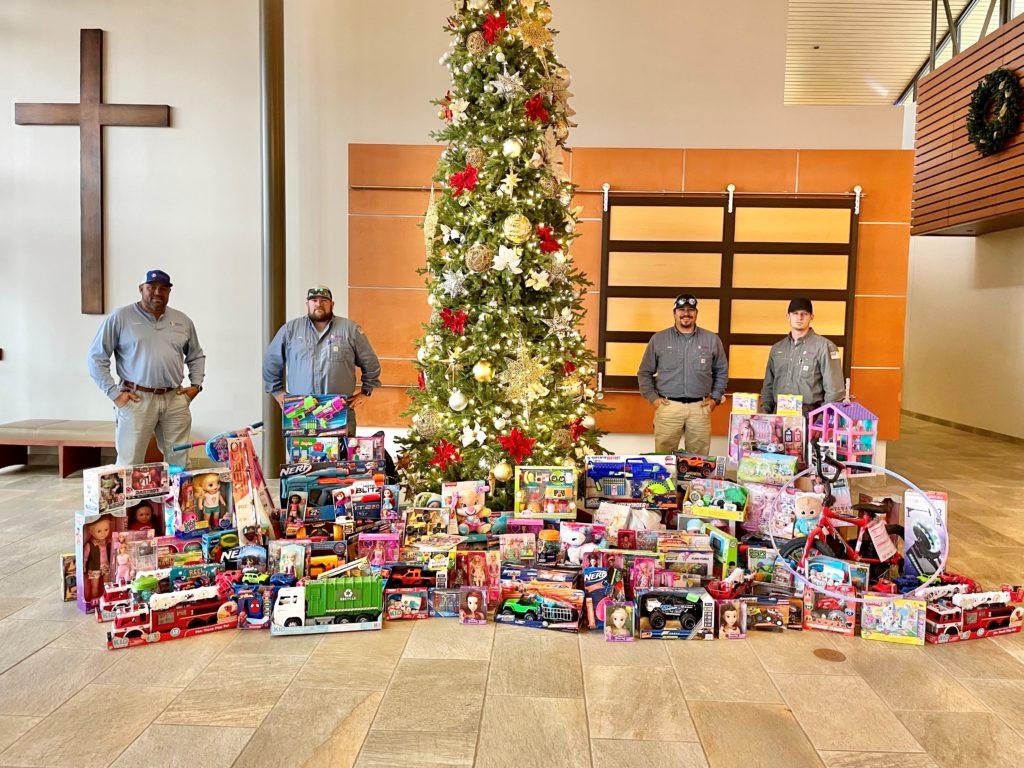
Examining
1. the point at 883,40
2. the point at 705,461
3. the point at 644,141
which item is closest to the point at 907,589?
the point at 705,461

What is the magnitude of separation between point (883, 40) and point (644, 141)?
717 cm

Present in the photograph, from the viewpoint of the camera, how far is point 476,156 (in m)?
4.09

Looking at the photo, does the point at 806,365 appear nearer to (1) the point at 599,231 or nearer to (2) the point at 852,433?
(2) the point at 852,433

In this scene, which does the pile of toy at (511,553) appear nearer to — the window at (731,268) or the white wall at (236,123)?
the window at (731,268)

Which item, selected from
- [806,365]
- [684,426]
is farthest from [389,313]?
[806,365]

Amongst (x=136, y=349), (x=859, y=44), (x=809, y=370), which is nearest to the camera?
(x=136, y=349)

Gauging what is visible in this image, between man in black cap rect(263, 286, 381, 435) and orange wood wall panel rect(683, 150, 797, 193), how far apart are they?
3590 mm

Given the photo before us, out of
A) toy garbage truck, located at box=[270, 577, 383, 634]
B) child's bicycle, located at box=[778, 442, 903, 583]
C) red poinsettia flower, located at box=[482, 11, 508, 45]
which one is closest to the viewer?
toy garbage truck, located at box=[270, 577, 383, 634]

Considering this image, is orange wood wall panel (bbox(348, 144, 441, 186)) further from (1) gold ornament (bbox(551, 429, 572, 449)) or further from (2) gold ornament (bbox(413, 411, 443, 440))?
(1) gold ornament (bbox(551, 429, 572, 449))

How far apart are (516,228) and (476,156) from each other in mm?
497

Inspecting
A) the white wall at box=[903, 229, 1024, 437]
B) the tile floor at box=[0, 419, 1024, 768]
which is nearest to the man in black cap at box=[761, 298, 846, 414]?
the tile floor at box=[0, 419, 1024, 768]

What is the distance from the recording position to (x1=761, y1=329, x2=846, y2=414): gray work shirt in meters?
4.74

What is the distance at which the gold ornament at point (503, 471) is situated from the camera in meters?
4.06

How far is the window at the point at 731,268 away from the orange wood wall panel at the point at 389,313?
1.73 m
